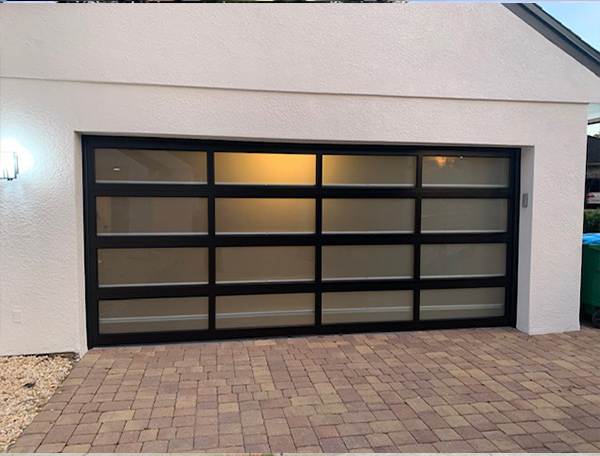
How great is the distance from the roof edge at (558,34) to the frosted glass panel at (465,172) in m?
1.42

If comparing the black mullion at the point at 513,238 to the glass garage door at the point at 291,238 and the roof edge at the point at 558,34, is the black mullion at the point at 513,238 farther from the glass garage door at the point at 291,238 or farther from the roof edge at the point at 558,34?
the roof edge at the point at 558,34

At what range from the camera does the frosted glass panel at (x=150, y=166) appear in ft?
15.1

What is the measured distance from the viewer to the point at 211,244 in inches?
191

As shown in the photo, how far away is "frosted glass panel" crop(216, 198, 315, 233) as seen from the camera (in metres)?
4.90

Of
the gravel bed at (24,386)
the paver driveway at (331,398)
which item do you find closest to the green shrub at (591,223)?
the paver driveway at (331,398)

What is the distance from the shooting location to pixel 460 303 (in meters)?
5.43

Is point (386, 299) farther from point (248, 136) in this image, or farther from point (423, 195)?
point (248, 136)

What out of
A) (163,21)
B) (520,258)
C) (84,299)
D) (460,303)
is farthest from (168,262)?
(520,258)

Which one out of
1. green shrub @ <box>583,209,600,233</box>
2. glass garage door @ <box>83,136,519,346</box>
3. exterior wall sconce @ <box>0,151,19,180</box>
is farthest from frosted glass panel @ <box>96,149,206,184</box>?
green shrub @ <box>583,209,600,233</box>

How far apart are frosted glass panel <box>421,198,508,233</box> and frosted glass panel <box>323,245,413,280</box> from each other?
463 mm

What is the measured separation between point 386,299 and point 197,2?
158 inches

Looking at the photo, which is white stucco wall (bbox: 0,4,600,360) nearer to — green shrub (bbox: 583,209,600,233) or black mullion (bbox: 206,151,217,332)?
black mullion (bbox: 206,151,217,332)

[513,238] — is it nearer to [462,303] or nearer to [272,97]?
[462,303]

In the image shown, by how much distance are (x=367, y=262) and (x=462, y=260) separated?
1.27 meters
